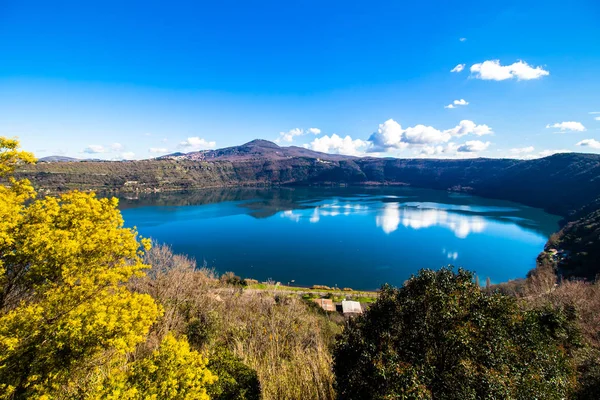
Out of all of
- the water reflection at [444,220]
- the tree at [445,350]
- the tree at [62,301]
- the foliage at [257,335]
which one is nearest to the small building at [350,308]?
the foliage at [257,335]

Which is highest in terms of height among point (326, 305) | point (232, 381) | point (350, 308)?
point (232, 381)

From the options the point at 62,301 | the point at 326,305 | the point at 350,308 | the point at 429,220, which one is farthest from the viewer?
the point at 429,220

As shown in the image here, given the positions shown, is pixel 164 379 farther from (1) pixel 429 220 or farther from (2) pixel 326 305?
(1) pixel 429 220

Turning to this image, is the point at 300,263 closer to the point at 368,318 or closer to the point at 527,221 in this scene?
the point at 368,318

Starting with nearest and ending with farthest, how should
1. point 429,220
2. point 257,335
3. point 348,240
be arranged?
point 257,335, point 348,240, point 429,220

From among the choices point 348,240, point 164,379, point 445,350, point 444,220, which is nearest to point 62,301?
point 164,379

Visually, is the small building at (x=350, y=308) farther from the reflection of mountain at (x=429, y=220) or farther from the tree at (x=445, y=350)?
the reflection of mountain at (x=429, y=220)

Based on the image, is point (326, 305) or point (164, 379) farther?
point (326, 305)

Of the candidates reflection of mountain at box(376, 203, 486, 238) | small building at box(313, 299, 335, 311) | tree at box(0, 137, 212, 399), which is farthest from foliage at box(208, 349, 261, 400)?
reflection of mountain at box(376, 203, 486, 238)
